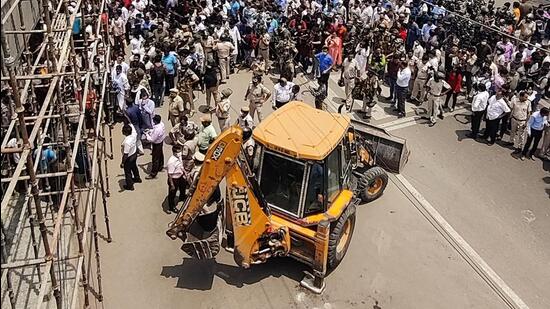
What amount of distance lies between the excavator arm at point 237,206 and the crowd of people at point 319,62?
1508 mm

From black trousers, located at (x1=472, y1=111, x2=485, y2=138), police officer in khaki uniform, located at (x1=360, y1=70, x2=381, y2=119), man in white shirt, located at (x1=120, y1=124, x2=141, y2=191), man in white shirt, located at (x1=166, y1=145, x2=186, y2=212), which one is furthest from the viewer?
police officer in khaki uniform, located at (x1=360, y1=70, x2=381, y2=119)

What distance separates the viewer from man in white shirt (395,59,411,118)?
47.0 ft

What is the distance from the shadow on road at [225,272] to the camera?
9297 millimetres

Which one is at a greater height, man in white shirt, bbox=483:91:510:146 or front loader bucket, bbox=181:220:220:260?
man in white shirt, bbox=483:91:510:146

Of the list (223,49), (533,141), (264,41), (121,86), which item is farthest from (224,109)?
(533,141)

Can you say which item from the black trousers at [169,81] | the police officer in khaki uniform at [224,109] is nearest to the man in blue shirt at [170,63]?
the black trousers at [169,81]

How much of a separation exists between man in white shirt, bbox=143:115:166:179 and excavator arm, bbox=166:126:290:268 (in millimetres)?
2850

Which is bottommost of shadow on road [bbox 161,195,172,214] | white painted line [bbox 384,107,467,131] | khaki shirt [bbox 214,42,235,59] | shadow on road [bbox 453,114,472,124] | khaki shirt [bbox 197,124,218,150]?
shadow on road [bbox 161,195,172,214]

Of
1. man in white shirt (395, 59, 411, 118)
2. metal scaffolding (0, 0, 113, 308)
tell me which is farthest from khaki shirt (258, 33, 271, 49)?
metal scaffolding (0, 0, 113, 308)

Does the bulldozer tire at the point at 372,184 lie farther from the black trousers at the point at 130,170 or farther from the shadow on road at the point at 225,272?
the black trousers at the point at 130,170

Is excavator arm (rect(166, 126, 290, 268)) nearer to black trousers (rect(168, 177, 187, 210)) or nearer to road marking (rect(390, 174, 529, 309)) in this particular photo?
black trousers (rect(168, 177, 187, 210))

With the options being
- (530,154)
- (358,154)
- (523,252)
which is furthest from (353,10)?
(523,252)

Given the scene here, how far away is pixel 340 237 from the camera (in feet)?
31.1

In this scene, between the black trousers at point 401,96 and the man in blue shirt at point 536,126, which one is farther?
the black trousers at point 401,96
